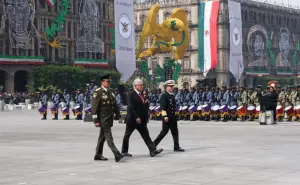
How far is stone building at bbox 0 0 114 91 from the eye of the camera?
61719mm

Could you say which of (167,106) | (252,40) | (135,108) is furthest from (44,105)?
(252,40)

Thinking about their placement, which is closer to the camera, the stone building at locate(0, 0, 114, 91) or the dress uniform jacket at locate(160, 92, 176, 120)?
the dress uniform jacket at locate(160, 92, 176, 120)

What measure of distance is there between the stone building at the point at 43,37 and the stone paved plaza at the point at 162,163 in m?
45.0

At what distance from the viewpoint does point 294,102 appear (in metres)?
28.6

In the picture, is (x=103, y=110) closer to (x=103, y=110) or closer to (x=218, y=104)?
(x=103, y=110)

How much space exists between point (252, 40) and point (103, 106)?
8375cm

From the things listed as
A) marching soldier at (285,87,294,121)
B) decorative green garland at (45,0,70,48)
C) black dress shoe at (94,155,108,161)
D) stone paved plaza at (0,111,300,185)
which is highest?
decorative green garland at (45,0,70,48)

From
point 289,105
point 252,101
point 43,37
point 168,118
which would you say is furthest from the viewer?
point 43,37

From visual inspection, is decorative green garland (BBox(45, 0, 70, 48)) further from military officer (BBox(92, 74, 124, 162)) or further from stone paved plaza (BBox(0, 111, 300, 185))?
military officer (BBox(92, 74, 124, 162))

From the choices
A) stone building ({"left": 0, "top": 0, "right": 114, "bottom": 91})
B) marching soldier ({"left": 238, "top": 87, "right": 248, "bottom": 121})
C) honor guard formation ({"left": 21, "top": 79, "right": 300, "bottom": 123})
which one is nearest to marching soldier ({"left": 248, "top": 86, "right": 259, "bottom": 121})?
honor guard formation ({"left": 21, "top": 79, "right": 300, "bottom": 123})

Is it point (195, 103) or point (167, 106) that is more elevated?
point (167, 106)

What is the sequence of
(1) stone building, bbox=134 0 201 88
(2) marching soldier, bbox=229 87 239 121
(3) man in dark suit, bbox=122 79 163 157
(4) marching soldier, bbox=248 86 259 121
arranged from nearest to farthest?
1. (3) man in dark suit, bbox=122 79 163 157
2. (4) marching soldier, bbox=248 86 259 121
3. (2) marching soldier, bbox=229 87 239 121
4. (1) stone building, bbox=134 0 201 88

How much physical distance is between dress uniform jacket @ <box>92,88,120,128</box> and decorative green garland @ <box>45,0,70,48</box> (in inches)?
2107

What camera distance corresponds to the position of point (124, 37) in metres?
46.5
